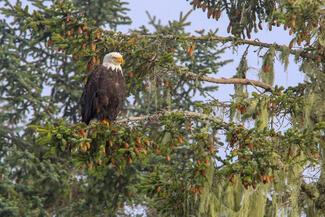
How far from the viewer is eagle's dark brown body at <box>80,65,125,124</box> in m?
11.9

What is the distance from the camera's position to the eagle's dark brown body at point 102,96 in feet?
39.0

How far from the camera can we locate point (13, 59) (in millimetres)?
19047

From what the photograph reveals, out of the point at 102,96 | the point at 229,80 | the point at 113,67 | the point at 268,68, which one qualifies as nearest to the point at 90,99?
the point at 102,96

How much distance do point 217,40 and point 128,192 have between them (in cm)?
673

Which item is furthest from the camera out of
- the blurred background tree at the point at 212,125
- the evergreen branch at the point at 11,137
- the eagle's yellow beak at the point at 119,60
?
the evergreen branch at the point at 11,137

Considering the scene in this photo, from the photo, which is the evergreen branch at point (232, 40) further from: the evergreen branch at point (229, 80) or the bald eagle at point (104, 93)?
the bald eagle at point (104, 93)

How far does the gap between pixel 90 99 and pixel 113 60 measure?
1.72 feet

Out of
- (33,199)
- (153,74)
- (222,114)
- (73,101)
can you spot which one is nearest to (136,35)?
(153,74)

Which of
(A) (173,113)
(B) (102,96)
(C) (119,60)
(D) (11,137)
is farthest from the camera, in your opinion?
(D) (11,137)

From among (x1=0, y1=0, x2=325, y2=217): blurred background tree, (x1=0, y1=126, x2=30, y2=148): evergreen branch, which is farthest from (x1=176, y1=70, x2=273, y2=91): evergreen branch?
(x1=0, y1=126, x2=30, y2=148): evergreen branch

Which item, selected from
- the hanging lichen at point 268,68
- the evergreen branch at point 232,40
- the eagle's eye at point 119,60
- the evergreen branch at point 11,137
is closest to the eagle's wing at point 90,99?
the eagle's eye at point 119,60

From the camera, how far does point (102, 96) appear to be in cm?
1197

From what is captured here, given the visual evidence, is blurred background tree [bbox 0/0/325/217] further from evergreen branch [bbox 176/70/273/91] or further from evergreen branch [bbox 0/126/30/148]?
evergreen branch [bbox 0/126/30/148]

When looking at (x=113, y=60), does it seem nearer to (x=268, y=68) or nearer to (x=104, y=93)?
(x=104, y=93)
